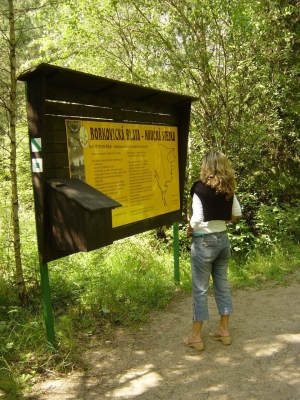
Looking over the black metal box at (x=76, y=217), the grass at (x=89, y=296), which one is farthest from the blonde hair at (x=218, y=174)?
the grass at (x=89, y=296)

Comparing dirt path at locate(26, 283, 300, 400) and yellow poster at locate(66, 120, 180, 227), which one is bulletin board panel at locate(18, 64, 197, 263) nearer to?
yellow poster at locate(66, 120, 180, 227)

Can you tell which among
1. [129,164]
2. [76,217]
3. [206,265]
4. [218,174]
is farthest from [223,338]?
[129,164]

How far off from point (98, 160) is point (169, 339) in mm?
2026

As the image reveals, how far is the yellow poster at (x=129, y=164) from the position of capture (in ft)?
11.8

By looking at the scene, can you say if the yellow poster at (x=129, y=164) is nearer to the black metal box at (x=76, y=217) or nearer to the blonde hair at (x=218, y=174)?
the black metal box at (x=76, y=217)

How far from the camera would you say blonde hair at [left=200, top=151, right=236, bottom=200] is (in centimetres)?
349

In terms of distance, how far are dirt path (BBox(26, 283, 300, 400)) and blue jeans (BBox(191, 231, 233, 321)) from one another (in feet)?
1.38

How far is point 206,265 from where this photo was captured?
3566mm

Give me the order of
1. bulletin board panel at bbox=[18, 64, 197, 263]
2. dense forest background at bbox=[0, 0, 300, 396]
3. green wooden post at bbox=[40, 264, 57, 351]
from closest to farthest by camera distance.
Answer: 1. bulletin board panel at bbox=[18, 64, 197, 263]
2. green wooden post at bbox=[40, 264, 57, 351]
3. dense forest background at bbox=[0, 0, 300, 396]

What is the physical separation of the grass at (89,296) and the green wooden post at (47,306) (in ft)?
0.29

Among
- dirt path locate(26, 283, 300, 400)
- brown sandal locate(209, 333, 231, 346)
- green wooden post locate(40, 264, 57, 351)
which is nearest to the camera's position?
dirt path locate(26, 283, 300, 400)

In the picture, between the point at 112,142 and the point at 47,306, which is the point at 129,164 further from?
the point at 47,306

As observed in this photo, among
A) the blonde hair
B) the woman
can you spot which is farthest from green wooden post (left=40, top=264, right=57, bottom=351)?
the blonde hair

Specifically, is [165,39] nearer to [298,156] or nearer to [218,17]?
[218,17]
